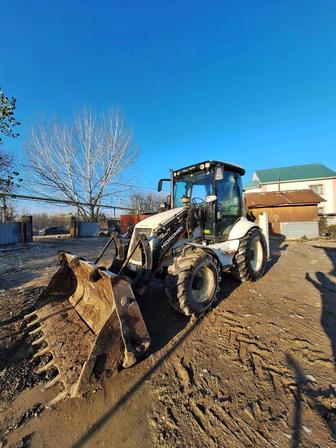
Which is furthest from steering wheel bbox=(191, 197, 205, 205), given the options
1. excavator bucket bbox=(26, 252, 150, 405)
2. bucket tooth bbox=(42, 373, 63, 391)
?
bucket tooth bbox=(42, 373, 63, 391)

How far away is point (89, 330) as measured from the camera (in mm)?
3014

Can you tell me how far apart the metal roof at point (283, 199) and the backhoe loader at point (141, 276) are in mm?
12039

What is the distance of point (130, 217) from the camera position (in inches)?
888

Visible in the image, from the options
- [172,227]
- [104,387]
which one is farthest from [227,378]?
[172,227]

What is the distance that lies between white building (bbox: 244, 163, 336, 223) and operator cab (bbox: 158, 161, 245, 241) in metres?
23.5

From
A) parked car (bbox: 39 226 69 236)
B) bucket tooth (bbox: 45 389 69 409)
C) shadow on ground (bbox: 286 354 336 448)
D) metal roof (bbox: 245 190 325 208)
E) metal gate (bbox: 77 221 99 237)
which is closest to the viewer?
shadow on ground (bbox: 286 354 336 448)

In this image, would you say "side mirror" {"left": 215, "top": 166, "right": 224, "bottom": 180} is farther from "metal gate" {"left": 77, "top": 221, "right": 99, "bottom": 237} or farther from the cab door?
"metal gate" {"left": 77, "top": 221, "right": 99, "bottom": 237}

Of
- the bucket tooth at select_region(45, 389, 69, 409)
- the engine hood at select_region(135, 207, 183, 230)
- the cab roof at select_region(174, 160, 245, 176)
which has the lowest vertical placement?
the bucket tooth at select_region(45, 389, 69, 409)

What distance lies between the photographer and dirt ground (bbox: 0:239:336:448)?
1.92 meters

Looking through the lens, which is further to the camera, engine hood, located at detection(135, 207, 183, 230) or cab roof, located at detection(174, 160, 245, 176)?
cab roof, located at detection(174, 160, 245, 176)

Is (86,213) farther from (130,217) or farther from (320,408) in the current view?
(320,408)

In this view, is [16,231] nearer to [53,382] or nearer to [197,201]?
[197,201]

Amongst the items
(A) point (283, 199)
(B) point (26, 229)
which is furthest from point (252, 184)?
(B) point (26, 229)

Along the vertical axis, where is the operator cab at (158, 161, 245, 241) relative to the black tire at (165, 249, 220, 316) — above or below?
above
